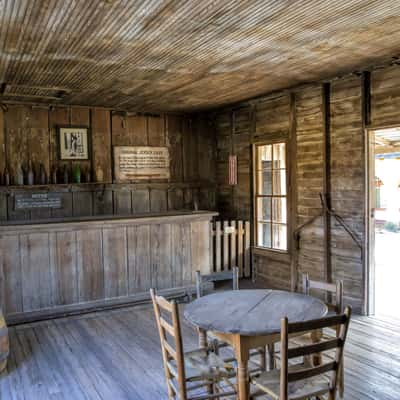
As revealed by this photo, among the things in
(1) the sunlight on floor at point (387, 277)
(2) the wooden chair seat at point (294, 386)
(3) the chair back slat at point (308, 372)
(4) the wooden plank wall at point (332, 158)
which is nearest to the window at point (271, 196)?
(4) the wooden plank wall at point (332, 158)

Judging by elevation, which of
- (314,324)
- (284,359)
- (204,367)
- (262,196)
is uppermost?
(262,196)

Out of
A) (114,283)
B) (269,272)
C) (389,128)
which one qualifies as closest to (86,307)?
(114,283)

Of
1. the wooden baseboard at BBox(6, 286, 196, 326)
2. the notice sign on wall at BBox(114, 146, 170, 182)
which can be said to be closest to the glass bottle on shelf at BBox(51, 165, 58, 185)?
the notice sign on wall at BBox(114, 146, 170, 182)

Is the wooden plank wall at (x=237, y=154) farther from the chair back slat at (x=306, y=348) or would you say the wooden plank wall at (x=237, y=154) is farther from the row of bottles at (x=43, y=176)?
the chair back slat at (x=306, y=348)

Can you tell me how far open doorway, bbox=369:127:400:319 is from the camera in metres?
4.85

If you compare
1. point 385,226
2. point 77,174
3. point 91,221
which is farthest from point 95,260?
point 385,226

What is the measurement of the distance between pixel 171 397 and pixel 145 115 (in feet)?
17.0

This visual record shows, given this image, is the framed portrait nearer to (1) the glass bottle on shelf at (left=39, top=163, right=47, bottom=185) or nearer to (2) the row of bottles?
(2) the row of bottles

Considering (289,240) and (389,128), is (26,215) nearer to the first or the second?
(289,240)

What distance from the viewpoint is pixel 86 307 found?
5.27 meters

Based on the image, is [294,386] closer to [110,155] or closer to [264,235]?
[264,235]

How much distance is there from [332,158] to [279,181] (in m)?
1.05

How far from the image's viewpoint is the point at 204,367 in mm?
2633

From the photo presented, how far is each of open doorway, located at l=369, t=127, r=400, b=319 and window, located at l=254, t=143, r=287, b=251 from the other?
126 cm
